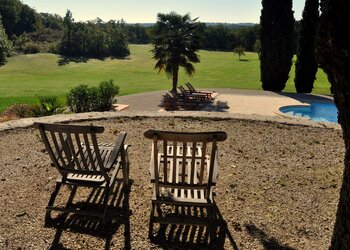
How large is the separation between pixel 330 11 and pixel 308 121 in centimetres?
742

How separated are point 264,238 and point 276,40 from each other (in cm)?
2359

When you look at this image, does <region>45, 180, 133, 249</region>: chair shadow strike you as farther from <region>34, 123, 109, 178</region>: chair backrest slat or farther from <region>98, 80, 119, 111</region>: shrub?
<region>98, 80, 119, 111</region>: shrub

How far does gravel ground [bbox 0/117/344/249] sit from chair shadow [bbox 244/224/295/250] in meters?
0.01

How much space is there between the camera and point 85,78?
39.3 m

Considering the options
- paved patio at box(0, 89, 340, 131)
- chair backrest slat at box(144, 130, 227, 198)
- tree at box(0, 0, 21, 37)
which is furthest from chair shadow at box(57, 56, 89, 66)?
chair backrest slat at box(144, 130, 227, 198)

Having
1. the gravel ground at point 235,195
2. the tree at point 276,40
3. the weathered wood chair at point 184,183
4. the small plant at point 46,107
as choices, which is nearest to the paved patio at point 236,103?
the gravel ground at point 235,195

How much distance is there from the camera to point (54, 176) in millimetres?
5453

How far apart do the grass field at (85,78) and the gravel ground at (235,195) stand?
17.4 metres

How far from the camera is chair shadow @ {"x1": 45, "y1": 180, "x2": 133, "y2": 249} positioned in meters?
3.81

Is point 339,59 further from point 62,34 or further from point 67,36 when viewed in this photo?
point 62,34

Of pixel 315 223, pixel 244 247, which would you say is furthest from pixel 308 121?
pixel 244 247

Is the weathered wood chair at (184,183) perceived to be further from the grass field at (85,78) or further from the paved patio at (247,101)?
the grass field at (85,78)

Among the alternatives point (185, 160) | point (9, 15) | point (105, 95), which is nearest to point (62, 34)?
point (9, 15)

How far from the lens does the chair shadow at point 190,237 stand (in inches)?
144
